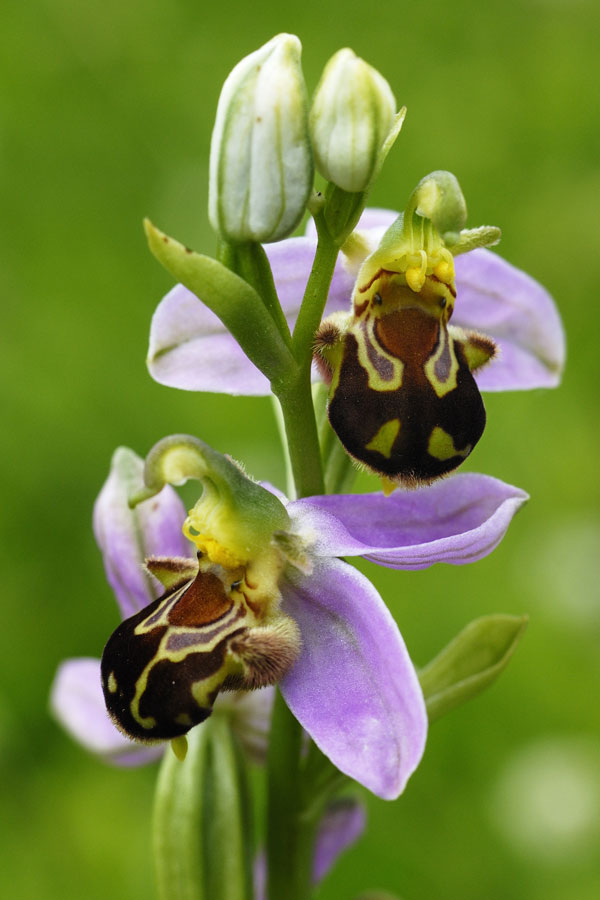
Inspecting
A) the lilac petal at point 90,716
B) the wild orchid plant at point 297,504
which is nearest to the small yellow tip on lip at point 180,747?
the wild orchid plant at point 297,504

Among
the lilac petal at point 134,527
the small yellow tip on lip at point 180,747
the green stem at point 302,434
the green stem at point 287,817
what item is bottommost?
the green stem at point 287,817

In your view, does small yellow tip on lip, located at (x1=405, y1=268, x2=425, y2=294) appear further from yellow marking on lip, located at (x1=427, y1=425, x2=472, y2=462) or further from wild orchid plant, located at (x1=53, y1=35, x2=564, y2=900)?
yellow marking on lip, located at (x1=427, y1=425, x2=472, y2=462)

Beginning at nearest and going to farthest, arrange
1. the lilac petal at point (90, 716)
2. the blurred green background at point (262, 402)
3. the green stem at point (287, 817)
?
the green stem at point (287, 817)
the lilac petal at point (90, 716)
the blurred green background at point (262, 402)

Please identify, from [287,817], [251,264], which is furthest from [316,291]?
[287,817]

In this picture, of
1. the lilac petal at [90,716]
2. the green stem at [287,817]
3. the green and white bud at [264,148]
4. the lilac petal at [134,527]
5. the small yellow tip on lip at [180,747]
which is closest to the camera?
the green and white bud at [264,148]

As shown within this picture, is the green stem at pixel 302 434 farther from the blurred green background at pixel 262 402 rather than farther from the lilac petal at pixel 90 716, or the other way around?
the blurred green background at pixel 262 402

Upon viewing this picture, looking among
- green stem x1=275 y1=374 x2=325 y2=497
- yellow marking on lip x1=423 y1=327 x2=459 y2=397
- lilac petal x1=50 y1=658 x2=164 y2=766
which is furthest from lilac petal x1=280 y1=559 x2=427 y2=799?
lilac petal x1=50 y1=658 x2=164 y2=766
